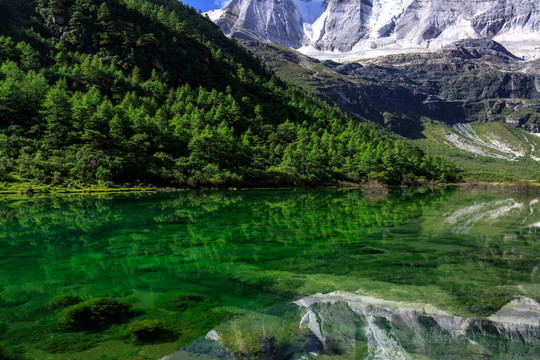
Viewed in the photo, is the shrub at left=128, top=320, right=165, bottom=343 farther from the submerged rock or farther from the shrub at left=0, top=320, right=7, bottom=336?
the shrub at left=0, top=320, right=7, bottom=336

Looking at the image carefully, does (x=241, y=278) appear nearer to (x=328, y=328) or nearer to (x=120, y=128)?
(x=328, y=328)

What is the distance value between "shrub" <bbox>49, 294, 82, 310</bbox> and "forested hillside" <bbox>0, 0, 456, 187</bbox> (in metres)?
37.4

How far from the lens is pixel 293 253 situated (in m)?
12.1

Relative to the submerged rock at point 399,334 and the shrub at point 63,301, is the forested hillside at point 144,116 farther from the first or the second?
the submerged rock at point 399,334

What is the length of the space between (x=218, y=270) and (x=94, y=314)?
3.94m

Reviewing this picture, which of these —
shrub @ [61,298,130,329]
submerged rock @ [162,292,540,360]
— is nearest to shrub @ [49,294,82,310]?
shrub @ [61,298,130,329]

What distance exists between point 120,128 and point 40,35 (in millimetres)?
62769

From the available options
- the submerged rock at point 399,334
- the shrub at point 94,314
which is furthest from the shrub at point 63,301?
the submerged rock at point 399,334

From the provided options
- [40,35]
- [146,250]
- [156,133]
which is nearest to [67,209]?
[146,250]

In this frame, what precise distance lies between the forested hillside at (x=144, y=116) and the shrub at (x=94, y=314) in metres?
38.4

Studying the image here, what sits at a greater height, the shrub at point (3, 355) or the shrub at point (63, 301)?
the shrub at point (3, 355)

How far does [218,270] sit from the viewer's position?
9812 millimetres

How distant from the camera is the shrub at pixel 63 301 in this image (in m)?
6.81

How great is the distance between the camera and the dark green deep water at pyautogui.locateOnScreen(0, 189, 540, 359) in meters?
6.17
